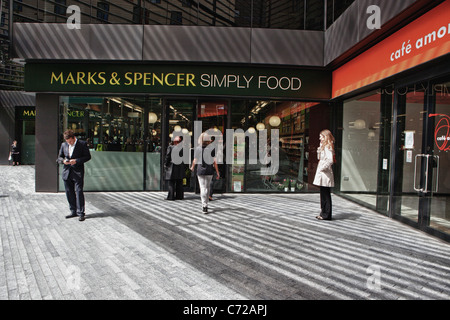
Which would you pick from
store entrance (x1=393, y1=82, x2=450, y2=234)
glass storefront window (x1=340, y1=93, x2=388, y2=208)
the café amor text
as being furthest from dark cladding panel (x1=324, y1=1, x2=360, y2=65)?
store entrance (x1=393, y1=82, x2=450, y2=234)

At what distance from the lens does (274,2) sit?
931 centimetres

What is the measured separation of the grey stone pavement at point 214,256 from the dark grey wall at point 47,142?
83.0 inches

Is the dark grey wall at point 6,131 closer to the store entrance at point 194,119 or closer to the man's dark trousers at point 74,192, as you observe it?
the store entrance at point 194,119

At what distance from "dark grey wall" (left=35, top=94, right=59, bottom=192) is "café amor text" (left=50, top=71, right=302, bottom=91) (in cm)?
70

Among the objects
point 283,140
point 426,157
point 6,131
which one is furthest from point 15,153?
point 426,157

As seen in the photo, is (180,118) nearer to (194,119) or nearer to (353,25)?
(194,119)

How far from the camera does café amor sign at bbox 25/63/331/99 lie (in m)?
9.09

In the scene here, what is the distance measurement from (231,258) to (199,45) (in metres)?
6.69

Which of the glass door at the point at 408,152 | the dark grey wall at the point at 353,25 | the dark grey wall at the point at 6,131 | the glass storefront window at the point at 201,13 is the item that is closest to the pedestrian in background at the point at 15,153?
the dark grey wall at the point at 6,131

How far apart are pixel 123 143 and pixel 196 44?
12.6 ft

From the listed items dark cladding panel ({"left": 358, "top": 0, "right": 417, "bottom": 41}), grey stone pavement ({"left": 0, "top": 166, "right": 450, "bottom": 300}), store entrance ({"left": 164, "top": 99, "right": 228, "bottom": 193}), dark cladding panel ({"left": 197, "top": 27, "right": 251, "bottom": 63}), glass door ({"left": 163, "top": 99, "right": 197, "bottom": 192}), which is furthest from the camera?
glass door ({"left": 163, "top": 99, "right": 197, "bottom": 192})

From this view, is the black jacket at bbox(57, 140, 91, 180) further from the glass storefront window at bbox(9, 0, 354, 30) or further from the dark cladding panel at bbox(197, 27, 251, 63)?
the glass storefront window at bbox(9, 0, 354, 30)

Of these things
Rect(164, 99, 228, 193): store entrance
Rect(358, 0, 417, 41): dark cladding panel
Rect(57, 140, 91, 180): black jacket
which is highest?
Rect(358, 0, 417, 41): dark cladding panel
